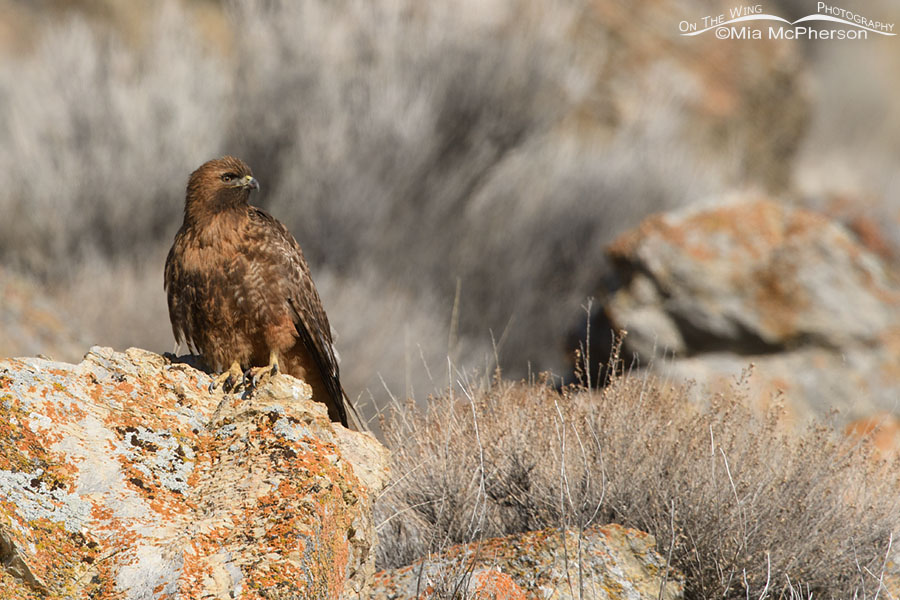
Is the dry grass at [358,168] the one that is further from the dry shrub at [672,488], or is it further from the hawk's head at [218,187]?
the hawk's head at [218,187]

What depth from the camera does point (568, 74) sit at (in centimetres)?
1103

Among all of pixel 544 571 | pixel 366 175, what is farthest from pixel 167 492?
pixel 366 175

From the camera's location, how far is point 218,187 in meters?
4.17

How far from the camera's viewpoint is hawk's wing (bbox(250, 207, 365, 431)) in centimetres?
412

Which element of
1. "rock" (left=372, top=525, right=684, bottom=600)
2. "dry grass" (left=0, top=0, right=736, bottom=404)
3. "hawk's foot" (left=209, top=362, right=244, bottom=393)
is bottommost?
"rock" (left=372, top=525, right=684, bottom=600)

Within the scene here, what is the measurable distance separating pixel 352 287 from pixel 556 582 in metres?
5.54

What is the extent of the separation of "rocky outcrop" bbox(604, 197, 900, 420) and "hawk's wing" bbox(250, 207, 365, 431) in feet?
10.5

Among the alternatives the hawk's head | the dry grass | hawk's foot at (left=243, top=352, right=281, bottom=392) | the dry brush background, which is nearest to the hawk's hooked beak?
the hawk's head

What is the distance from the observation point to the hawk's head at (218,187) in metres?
4.07

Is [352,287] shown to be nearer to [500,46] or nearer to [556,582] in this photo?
[500,46]

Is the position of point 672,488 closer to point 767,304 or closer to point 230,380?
point 230,380

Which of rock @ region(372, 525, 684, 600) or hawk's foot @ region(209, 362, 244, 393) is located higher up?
hawk's foot @ region(209, 362, 244, 393)

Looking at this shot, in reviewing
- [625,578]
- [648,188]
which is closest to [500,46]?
[648,188]

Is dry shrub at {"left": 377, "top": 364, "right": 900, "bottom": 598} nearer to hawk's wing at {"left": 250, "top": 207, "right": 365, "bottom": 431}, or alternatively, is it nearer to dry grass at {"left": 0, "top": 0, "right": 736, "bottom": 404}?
hawk's wing at {"left": 250, "top": 207, "right": 365, "bottom": 431}
